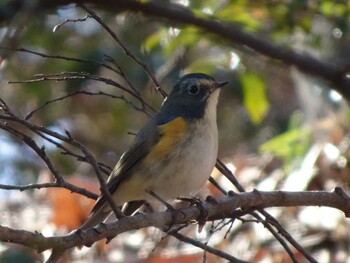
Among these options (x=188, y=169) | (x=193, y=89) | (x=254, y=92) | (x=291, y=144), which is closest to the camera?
(x=188, y=169)

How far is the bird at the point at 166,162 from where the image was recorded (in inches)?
185

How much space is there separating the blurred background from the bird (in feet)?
1.98

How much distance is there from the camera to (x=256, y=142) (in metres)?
9.98

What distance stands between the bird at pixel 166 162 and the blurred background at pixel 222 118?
0.60 metres

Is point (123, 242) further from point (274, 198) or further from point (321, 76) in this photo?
point (321, 76)

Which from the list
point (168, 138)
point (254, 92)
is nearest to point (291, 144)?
point (254, 92)

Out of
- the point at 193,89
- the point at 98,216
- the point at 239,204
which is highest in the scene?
the point at 193,89

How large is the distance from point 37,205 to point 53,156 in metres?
0.78

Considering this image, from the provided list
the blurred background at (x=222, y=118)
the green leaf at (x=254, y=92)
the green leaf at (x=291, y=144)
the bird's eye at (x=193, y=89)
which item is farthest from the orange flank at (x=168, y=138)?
the green leaf at (x=291, y=144)

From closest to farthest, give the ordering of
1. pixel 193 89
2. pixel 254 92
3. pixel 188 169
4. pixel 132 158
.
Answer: pixel 188 169
pixel 132 158
pixel 193 89
pixel 254 92

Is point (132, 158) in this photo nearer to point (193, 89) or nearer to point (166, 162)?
point (166, 162)

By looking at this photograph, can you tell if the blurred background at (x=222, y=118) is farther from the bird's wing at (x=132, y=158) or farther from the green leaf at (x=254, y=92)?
the bird's wing at (x=132, y=158)

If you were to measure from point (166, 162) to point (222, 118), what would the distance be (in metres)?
5.44

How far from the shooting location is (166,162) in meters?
4.81
